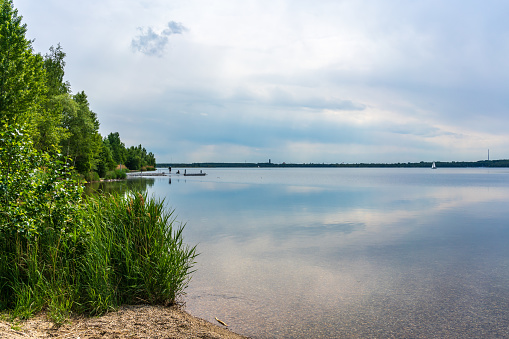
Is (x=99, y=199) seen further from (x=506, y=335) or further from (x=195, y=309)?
(x=506, y=335)

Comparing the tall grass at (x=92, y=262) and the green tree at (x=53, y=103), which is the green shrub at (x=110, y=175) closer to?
the green tree at (x=53, y=103)

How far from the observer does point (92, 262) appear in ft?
24.4

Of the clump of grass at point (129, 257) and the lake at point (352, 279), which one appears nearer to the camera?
the clump of grass at point (129, 257)

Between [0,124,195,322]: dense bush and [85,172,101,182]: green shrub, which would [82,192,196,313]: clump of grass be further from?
[85,172,101,182]: green shrub

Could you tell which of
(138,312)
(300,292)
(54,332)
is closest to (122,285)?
(138,312)

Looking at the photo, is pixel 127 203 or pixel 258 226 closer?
pixel 127 203

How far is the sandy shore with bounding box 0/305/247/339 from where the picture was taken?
6061 millimetres

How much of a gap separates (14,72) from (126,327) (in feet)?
116

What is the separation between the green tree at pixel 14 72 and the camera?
32.4m

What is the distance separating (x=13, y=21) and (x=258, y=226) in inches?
1292

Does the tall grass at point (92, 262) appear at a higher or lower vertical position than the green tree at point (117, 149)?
lower

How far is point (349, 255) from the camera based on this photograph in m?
14.7

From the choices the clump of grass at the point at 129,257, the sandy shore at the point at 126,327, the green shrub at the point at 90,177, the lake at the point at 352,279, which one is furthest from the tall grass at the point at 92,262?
the green shrub at the point at 90,177

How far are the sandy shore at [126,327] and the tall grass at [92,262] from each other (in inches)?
12.0
